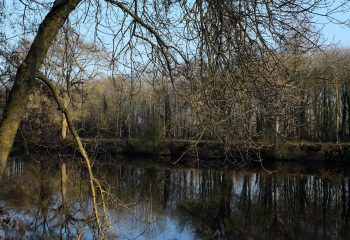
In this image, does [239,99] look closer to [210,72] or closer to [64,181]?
[210,72]

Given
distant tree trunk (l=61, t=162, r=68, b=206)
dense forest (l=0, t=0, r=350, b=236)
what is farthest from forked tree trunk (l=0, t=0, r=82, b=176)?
distant tree trunk (l=61, t=162, r=68, b=206)

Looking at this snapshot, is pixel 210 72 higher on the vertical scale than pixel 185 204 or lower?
higher

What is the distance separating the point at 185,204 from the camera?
43.6 feet

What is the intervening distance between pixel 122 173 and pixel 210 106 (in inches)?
591

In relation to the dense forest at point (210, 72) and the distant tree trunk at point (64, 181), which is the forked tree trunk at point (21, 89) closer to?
the dense forest at point (210, 72)

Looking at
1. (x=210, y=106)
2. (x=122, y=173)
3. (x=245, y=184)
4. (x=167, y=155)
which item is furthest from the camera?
(x=167, y=155)

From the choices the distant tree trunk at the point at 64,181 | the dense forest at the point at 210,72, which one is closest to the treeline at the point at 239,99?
the dense forest at the point at 210,72

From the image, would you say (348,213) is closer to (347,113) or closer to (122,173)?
(122,173)

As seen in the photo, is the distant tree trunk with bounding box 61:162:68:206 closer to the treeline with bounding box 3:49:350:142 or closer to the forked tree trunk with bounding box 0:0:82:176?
the treeline with bounding box 3:49:350:142

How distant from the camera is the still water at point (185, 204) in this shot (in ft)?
30.5

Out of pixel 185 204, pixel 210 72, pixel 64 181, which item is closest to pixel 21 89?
pixel 210 72

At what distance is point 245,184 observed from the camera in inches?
661

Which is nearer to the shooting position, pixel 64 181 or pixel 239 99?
pixel 239 99

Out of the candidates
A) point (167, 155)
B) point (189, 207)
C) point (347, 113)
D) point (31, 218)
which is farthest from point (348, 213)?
point (347, 113)
